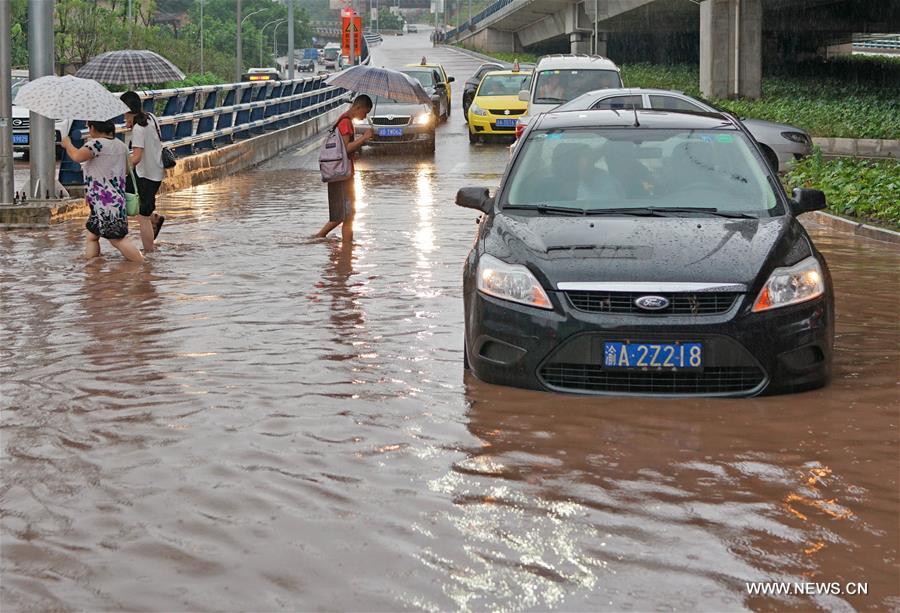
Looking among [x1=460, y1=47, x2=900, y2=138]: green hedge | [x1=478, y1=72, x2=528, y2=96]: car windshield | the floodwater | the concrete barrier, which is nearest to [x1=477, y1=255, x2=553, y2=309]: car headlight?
the floodwater

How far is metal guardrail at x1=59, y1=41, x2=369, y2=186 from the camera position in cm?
1848

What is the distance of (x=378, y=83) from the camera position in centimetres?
1608

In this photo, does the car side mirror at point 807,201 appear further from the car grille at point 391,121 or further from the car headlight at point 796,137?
the car grille at point 391,121

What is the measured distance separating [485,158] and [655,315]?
21490mm

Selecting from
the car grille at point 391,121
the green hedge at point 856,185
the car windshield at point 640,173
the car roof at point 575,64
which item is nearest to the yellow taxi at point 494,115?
the car grille at point 391,121

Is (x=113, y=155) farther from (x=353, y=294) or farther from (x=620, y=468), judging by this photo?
(x=620, y=468)

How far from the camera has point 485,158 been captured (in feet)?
92.0

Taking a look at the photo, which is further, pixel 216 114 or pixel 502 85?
pixel 502 85

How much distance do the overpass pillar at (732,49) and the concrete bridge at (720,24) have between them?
3 cm

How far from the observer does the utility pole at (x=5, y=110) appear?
15.8m

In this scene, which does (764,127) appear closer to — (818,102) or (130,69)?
(130,69)

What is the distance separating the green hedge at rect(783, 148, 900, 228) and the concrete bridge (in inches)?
983

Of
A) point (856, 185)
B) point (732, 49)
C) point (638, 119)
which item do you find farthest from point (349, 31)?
point (638, 119)

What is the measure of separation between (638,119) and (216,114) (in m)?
16.8
